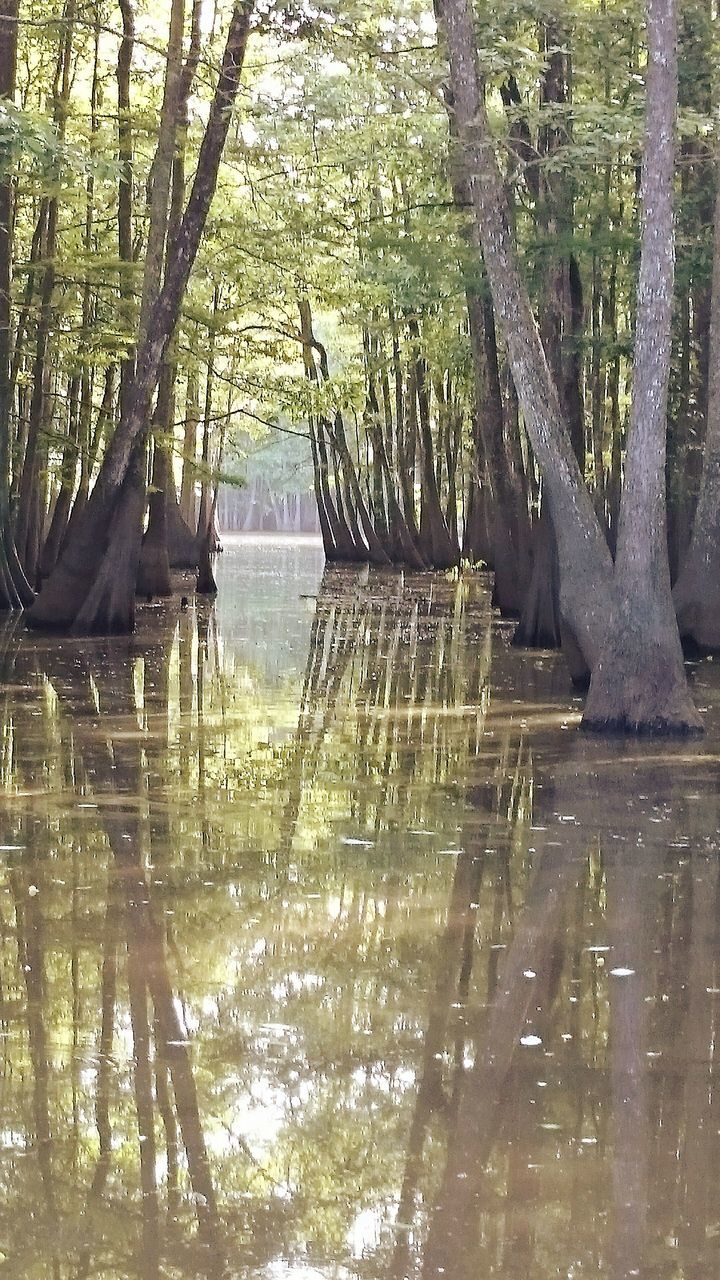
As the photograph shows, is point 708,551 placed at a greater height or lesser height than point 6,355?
lesser

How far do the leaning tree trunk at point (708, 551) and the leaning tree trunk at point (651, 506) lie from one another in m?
4.85

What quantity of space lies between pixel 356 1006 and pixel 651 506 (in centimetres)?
733

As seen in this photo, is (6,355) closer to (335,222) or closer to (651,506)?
(335,222)

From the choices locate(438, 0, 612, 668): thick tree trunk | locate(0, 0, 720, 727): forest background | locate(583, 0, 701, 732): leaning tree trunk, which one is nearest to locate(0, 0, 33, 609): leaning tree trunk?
locate(0, 0, 720, 727): forest background

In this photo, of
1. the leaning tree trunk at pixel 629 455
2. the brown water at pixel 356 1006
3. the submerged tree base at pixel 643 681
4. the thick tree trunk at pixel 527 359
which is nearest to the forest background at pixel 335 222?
the thick tree trunk at pixel 527 359

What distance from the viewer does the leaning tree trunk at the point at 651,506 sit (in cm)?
1182

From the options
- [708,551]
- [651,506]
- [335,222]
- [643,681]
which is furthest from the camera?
[335,222]

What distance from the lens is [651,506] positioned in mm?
12156

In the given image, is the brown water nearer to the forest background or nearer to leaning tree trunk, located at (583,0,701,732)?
leaning tree trunk, located at (583,0,701,732)

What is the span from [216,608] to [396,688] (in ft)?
36.3

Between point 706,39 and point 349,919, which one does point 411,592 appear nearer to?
point 706,39

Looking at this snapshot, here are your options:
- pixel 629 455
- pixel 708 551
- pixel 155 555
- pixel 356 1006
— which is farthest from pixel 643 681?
pixel 155 555

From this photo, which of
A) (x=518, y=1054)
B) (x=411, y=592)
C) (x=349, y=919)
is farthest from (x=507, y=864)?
(x=411, y=592)

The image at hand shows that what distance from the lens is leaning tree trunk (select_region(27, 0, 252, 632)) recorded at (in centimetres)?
1850
